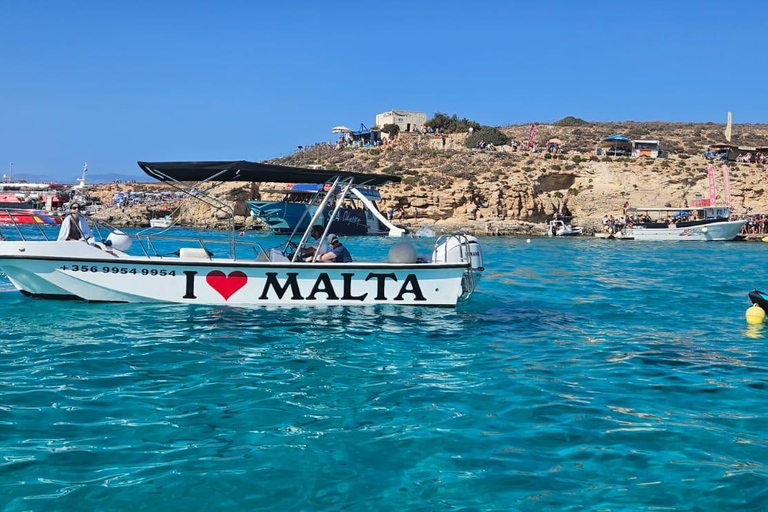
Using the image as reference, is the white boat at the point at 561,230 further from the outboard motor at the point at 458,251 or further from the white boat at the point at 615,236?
the outboard motor at the point at 458,251

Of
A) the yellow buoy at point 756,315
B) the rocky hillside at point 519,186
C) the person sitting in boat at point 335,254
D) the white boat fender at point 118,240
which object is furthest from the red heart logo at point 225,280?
the rocky hillside at point 519,186

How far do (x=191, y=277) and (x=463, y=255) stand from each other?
18.0 feet

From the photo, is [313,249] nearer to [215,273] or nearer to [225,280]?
[225,280]

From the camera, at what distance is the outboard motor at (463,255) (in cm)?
1385

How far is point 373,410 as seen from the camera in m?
7.48

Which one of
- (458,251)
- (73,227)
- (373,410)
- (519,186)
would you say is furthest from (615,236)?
(373,410)

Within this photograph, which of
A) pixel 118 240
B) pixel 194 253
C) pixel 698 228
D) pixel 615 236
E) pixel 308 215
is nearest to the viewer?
pixel 194 253

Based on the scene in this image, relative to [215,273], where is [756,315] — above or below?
below

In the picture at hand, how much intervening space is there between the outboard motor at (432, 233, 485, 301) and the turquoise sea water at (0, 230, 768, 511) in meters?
0.66

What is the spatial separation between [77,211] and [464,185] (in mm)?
50995

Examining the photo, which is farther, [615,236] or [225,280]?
[615,236]

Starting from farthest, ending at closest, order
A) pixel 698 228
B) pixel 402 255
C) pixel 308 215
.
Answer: pixel 698 228 → pixel 308 215 → pixel 402 255

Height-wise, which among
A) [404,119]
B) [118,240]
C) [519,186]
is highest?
[404,119]

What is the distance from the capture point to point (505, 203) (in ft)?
201
